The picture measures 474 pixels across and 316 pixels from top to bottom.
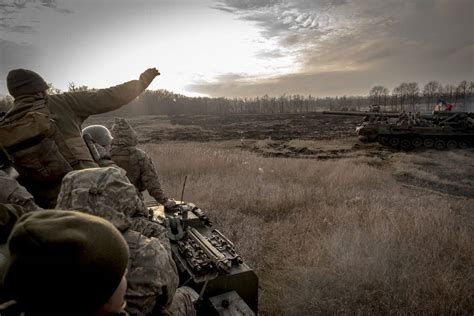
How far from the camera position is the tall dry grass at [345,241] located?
3666 millimetres

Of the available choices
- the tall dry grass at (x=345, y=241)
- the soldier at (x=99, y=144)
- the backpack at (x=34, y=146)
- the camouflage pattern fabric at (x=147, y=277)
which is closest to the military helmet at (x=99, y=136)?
the soldier at (x=99, y=144)

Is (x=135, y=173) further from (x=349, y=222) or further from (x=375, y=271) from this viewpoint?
(x=349, y=222)

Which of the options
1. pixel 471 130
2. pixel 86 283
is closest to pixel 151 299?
pixel 86 283

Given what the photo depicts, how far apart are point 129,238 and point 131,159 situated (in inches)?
98.6

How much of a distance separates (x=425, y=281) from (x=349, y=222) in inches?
77.3

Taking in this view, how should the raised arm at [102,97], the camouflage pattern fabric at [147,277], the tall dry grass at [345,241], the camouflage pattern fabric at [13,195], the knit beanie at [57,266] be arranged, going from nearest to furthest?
the knit beanie at [57,266] → the camouflage pattern fabric at [147,277] → the camouflage pattern fabric at [13,195] → the raised arm at [102,97] → the tall dry grass at [345,241]

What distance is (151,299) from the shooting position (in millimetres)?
1808

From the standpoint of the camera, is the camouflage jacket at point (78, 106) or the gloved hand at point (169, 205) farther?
the gloved hand at point (169, 205)

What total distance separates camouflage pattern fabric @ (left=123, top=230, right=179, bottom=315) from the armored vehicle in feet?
2.14

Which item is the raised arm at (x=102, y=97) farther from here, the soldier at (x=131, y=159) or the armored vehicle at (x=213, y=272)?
the armored vehicle at (x=213, y=272)

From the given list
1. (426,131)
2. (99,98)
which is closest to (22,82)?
(99,98)

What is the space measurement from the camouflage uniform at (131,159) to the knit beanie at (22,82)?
1.40 metres

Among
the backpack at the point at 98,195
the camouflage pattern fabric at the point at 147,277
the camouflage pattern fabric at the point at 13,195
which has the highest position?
the backpack at the point at 98,195

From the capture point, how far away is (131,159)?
4.20 m
